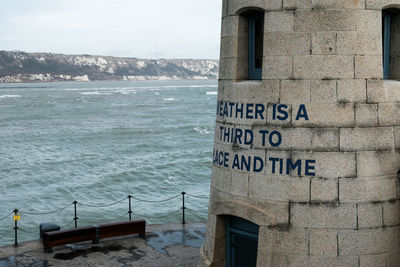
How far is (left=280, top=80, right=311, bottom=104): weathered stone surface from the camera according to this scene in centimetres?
953

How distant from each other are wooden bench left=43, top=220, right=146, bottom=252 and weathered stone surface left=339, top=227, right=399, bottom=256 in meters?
9.09

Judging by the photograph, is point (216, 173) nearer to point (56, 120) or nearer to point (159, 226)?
point (159, 226)

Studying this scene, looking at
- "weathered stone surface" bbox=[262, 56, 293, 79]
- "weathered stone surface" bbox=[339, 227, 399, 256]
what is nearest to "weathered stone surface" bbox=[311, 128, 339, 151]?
"weathered stone surface" bbox=[262, 56, 293, 79]

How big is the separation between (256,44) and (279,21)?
0.96m

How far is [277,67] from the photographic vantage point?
31.9 ft

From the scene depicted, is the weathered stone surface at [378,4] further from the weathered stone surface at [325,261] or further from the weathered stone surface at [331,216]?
the weathered stone surface at [325,261]

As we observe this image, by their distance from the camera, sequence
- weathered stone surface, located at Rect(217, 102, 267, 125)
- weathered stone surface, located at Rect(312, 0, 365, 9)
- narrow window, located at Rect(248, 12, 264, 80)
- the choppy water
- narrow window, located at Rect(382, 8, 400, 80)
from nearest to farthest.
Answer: weathered stone surface, located at Rect(312, 0, 365, 9)
weathered stone surface, located at Rect(217, 102, 267, 125)
narrow window, located at Rect(382, 8, 400, 80)
narrow window, located at Rect(248, 12, 264, 80)
the choppy water

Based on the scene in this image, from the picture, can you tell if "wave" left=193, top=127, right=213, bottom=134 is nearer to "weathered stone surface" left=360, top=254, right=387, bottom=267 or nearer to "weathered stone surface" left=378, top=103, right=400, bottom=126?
"weathered stone surface" left=378, top=103, right=400, bottom=126

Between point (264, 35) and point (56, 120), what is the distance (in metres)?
83.8

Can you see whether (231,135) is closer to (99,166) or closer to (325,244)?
(325,244)

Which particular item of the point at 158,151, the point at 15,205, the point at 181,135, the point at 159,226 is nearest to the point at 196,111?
the point at 181,135

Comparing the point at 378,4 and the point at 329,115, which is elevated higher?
the point at 378,4

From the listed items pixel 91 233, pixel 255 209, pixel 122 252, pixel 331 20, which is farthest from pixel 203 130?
pixel 331 20

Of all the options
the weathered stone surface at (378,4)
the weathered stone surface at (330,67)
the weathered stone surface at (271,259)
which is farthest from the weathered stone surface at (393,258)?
the weathered stone surface at (378,4)
